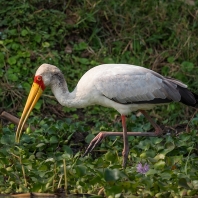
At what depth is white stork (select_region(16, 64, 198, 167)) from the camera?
8055 mm

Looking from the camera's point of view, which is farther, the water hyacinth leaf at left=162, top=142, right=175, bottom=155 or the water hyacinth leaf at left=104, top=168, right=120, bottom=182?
the water hyacinth leaf at left=162, top=142, right=175, bottom=155

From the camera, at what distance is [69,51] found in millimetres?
10914

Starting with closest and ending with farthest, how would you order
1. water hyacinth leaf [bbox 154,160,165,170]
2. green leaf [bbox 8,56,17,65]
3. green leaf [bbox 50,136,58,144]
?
water hyacinth leaf [bbox 154,160,165,170]
green leaf [bbox 50,136,58,144]
green leaf [bbox 8,56,17,65]

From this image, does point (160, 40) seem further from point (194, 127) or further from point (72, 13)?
point (194, 127)

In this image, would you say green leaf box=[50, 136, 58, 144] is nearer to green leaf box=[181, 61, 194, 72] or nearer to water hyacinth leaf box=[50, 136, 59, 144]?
water hyacinth leaf box=[50, 136, 59, 144]

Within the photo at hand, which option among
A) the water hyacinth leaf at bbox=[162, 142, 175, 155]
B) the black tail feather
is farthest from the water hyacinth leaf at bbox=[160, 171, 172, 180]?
the black tail feather

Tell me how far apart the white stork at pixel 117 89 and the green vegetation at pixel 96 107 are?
0.39 meters

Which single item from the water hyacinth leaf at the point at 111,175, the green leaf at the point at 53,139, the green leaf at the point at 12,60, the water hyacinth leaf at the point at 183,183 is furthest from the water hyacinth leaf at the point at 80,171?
the green leaf at the point at 12,60

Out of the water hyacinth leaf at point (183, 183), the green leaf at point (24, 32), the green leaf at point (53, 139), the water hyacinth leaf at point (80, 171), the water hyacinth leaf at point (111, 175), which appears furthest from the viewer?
the green leaf at point (24, 32)

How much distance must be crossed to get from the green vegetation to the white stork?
0.39 metres

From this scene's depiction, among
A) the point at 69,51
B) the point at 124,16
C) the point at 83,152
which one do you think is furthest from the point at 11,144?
the point at 124,16

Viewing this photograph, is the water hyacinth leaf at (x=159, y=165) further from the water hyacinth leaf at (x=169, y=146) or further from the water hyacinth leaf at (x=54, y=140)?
the water hyacinth leaf at (x=54, y=140)

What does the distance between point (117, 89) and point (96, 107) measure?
6.62 ft

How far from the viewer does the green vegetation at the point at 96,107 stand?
22.0 feet
